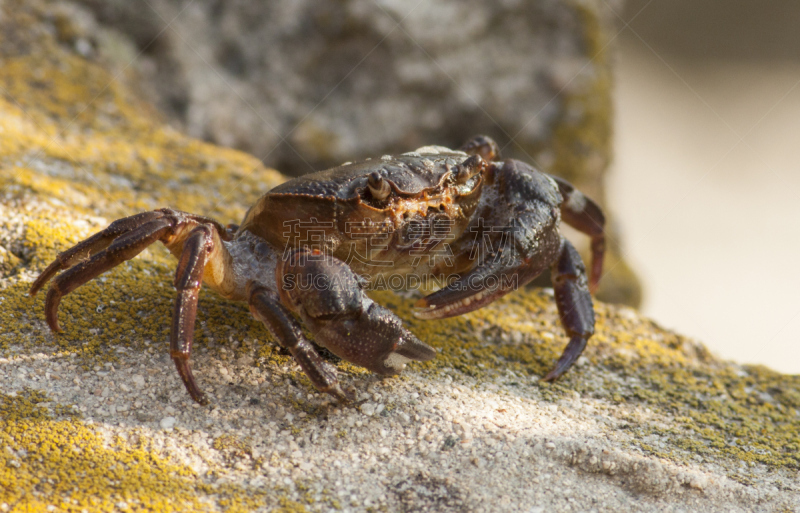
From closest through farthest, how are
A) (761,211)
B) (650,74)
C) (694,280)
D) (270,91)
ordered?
(270,91) < (694,280) < (761,211) < (650,74)

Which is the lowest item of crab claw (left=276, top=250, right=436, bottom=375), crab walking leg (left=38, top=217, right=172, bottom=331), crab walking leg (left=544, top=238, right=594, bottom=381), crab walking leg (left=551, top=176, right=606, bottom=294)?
crab walking leg (left=38, top=217, right=172, bottom=331)

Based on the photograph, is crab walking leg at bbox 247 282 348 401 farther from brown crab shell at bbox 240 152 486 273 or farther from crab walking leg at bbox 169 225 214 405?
brown crab shell at bbox 240 152 486 273

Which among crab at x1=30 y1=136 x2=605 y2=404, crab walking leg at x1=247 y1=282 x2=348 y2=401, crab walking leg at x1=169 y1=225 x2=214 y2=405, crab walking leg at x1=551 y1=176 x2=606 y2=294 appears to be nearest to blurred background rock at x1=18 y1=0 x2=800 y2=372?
crab walking leg at x1=551 y1=176 x2=606 y2=294

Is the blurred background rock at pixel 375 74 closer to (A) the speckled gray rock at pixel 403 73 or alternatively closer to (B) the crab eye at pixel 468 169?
(A) the speckled gray rock at pixel 403 73

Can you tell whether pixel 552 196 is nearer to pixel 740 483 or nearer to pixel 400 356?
pixel 400 356

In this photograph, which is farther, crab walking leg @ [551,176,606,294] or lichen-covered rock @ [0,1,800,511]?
crab walking leg @ [551,176,606,294]

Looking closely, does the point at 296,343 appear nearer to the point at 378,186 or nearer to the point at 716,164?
the point at 378,186

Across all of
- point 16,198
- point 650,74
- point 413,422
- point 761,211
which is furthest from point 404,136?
point 650,74
